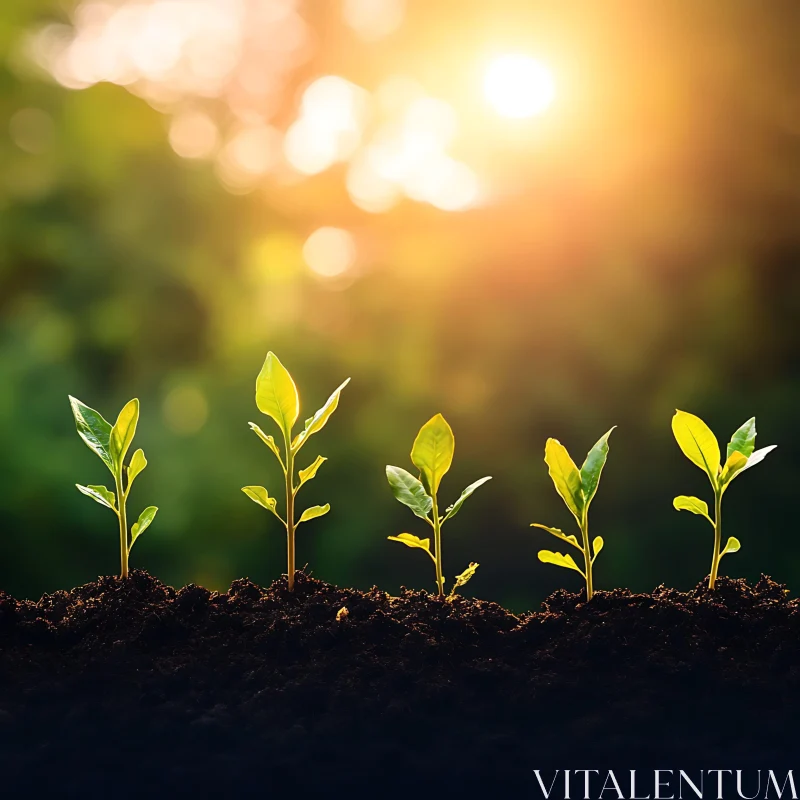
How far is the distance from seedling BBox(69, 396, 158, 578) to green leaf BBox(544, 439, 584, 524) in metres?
0.51

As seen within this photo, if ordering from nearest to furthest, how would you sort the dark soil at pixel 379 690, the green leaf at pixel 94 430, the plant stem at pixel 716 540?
A: the dark soil at pixel 379 690 → the plant stem at pixel 716 540 → the green leaf at pixel 94 430

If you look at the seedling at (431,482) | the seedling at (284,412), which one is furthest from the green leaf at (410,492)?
the seedling at (284,412)

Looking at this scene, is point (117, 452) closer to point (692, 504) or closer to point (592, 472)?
point (592, 472)

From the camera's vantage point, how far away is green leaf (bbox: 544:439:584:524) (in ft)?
3.59

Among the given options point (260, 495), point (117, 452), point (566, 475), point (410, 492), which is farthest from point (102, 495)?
point (566, 475)

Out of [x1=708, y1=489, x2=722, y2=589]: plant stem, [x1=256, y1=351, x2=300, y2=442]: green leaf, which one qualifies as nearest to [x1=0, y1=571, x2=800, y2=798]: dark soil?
[x1=708, y1=489, x2=722, y2=589]: plant stem

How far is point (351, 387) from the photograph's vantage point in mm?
2264

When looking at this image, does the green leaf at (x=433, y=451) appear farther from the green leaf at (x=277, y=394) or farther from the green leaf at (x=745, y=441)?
the green leaf at (x=745, y=441)

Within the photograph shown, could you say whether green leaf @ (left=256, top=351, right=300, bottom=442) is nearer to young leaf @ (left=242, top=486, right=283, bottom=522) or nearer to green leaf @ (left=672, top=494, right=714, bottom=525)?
young leaf @ (left=242, top=486, right=283, bottom=522)

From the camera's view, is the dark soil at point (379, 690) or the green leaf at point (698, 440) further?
the green leaf at point (698, 440)

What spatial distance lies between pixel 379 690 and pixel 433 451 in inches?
12.4

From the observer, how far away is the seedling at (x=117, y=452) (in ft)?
3.70

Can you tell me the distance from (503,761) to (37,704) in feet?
1.60

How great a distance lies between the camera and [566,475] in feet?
3.61
